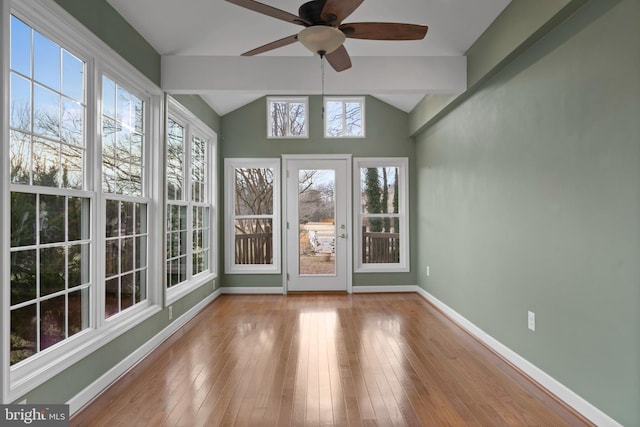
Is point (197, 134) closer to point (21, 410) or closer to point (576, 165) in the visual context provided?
point (21, 410)

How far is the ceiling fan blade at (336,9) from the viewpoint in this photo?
1.97 m

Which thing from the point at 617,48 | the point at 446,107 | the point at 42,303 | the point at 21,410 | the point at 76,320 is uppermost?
the point at 446,107

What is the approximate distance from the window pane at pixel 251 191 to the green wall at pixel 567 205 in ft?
10.2

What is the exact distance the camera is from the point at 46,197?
7.37 ft

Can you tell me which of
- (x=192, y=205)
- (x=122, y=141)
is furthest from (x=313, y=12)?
(x=192, y=205)

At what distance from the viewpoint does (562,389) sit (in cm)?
248

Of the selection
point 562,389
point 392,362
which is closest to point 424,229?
point 392,362

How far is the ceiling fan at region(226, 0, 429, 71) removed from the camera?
204 cm

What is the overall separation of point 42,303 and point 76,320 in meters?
0.38

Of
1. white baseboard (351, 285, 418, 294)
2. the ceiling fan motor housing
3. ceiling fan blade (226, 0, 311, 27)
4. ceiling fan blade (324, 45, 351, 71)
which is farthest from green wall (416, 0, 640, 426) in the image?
white baseboard (351, 285, 418, 294)

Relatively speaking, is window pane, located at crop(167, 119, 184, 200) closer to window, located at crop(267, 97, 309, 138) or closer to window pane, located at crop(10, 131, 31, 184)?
window, located at crop(267, 97, 309, 138)

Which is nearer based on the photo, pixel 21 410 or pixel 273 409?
pixel 21 410

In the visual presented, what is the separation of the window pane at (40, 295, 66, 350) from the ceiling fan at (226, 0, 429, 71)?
2016 millimetres

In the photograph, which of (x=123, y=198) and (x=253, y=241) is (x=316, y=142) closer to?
(x=253, y=241)
